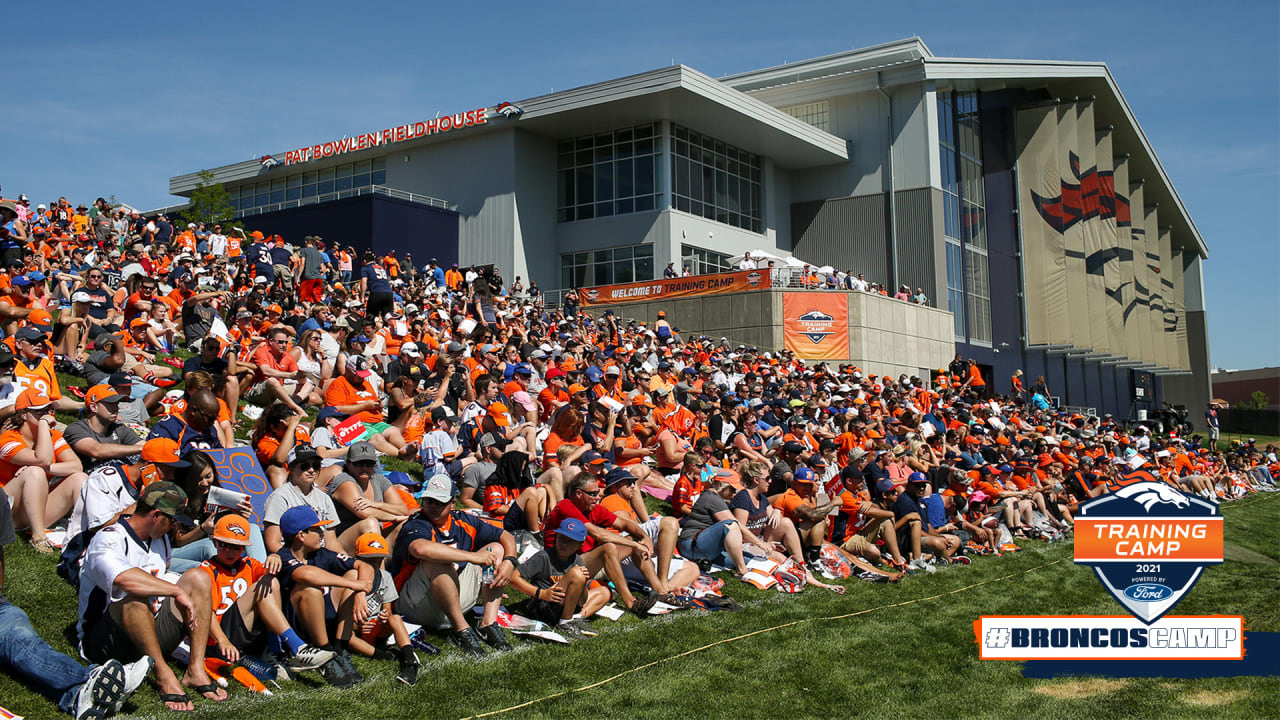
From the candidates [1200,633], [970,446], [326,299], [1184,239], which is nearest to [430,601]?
[1200,633]

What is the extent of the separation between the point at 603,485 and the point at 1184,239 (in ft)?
240

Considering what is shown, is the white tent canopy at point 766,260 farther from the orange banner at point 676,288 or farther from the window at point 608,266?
the window at point 608,266

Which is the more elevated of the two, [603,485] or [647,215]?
[647,215]

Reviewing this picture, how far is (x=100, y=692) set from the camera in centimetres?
514

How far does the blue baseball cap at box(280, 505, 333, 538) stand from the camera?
618cm

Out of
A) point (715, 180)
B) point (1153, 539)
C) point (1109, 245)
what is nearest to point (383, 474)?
point (1153, 539)

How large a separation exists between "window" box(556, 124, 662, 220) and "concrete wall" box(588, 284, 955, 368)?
4339 mm

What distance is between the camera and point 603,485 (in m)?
9.30

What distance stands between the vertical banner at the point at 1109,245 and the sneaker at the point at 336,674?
47.0m

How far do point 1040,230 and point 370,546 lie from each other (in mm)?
42195

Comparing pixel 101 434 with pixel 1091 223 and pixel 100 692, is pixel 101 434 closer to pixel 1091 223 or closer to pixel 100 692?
pixel 100 692

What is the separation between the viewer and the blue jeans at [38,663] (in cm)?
524

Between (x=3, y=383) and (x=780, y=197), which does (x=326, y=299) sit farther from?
(x=780, y=197)

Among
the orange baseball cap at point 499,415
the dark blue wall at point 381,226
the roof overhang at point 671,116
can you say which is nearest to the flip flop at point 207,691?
the orange baseball cap at point 499,415
